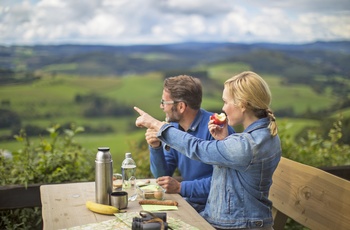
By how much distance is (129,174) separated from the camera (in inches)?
116

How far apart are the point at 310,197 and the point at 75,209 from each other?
3.77 ft

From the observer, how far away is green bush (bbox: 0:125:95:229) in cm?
371

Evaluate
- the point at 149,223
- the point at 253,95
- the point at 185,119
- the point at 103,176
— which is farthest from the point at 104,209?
the point at 185,119

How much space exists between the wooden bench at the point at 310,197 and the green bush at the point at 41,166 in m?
1.32

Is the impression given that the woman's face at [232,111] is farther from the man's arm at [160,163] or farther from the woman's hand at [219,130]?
the man's arm at [160,163]

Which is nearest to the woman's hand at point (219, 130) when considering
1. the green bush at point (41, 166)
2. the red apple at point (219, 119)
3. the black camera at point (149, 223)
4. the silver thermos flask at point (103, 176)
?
the red apple at point (219, 119)

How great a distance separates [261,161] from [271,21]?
2.39m

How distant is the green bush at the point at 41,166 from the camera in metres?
3.71

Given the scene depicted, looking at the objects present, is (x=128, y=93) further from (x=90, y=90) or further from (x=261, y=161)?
(x=261, y=161)

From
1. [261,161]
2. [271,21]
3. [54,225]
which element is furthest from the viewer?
[271,21]

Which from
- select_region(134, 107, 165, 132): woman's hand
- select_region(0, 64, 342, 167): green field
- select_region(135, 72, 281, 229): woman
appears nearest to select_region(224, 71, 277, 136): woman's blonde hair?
select_region(135, 72, 281, 229): woman

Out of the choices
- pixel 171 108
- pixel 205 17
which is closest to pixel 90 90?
pixel 205 17

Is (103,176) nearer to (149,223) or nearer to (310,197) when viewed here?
(149,223)

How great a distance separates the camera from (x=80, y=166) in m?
3.88
